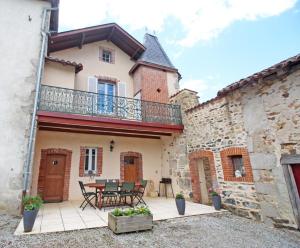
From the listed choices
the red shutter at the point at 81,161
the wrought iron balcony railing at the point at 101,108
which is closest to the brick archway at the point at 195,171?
the wrought iron balcony railing at the point at 101,108

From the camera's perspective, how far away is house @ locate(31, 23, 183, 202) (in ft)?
24.1

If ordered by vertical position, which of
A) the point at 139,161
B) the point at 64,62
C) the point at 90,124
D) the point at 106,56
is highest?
the point at 106,56

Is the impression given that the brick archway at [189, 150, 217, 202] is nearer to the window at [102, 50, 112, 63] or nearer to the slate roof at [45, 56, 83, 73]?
the slate roof at [45, 56, 83, 73]

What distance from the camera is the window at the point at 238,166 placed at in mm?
5721

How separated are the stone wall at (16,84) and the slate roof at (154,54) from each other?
15.7ft

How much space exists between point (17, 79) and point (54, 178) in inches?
152

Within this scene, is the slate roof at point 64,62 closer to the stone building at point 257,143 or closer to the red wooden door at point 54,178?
the red wooden door at point 54,178

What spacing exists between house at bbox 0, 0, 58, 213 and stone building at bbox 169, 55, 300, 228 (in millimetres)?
5723

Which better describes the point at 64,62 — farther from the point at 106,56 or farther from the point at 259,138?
the point at 259,138

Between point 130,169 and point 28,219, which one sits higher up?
point 130,169

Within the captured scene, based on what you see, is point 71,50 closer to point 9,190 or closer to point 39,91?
point 39,91

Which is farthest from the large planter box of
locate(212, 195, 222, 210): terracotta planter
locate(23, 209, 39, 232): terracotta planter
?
locate(212, 195, 222, 210): terracotta planter

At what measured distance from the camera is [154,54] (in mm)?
10906

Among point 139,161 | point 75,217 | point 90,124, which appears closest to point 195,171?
point 139,161
